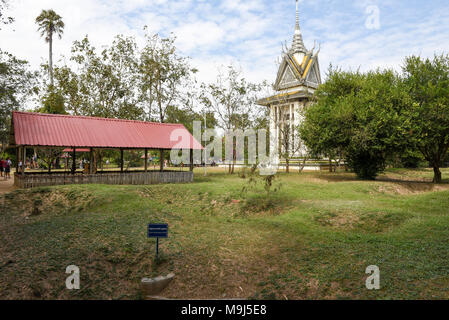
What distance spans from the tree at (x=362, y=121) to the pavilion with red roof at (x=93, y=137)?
11.2 m

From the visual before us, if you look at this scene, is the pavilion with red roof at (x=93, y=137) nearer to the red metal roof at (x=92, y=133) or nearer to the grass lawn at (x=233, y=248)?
the red metal roof at (x=92, y=133)

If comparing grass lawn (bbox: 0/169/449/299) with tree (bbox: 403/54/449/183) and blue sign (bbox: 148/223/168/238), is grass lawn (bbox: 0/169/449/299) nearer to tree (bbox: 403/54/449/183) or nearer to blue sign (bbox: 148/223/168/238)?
blue sign (bbox: 148/223/168/238)

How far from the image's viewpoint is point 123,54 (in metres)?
31.3

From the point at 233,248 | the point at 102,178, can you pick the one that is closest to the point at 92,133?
the point at 102,178

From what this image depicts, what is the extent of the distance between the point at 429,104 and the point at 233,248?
68.0 ft

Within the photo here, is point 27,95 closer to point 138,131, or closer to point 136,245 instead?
point 138,131

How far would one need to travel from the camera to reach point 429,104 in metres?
21.5

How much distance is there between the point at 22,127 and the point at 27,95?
40.8 ft

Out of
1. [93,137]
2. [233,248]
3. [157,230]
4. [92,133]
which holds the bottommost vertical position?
[233,248]

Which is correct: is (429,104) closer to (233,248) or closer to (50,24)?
(233,248)

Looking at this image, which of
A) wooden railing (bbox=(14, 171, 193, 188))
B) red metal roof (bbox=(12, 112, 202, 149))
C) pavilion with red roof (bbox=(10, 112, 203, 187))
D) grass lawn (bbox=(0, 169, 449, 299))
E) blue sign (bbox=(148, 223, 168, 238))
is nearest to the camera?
grass lawn (bbox=(0, 169, 449, 299))

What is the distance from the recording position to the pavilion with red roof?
62.3ft

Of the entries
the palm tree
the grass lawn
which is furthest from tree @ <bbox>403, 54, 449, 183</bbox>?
the palm tree

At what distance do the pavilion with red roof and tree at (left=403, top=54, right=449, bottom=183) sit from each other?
17.6m
